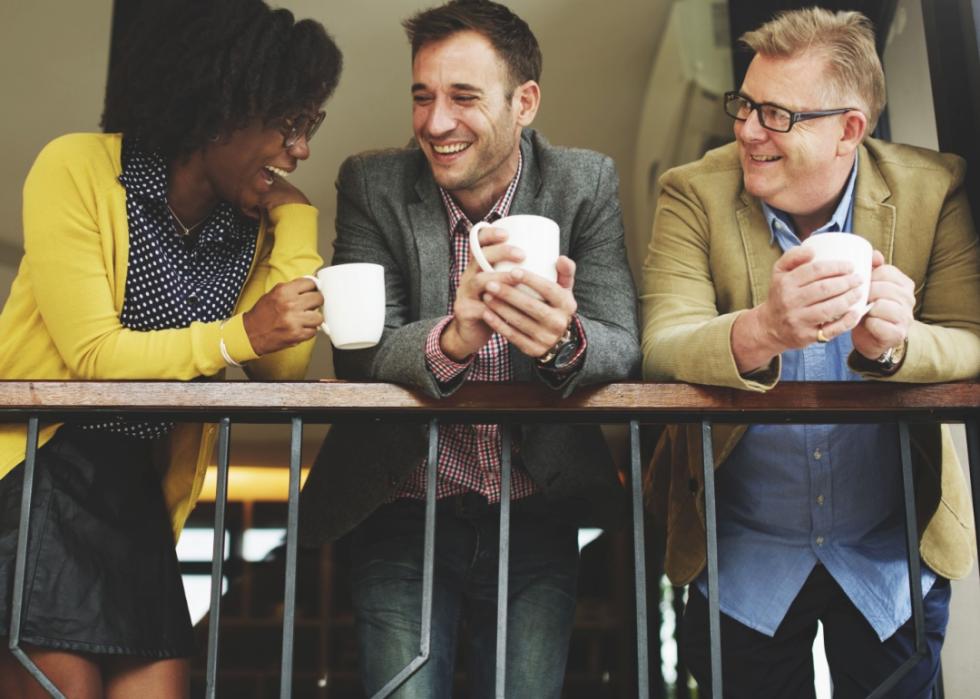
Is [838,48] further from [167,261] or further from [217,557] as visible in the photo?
[217,557]

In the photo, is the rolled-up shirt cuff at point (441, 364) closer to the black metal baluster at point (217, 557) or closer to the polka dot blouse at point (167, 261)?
the black metal baluster at point (217, 557)

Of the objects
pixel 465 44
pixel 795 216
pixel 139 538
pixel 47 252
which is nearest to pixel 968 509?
pixel 795 216

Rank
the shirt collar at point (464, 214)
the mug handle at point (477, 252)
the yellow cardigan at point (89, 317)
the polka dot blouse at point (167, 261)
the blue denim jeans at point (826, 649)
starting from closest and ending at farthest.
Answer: the mug handle at point (477, 252) → the yellow cardigan at point (89, 317) → the polka dot blouse at point (167, 261) → the blue denim jeans at point (826, 649) → the shirt collar at point (464, 214)

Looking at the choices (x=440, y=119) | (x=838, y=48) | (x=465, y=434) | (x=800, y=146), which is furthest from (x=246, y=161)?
(x=838, y=48)

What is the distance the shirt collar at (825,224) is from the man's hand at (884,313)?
0.38 meters

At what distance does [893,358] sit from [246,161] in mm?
1033

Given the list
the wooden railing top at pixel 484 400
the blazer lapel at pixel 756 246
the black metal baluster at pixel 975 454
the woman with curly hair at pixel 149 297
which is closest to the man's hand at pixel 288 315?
the woman with curly hair at pixel 149 297

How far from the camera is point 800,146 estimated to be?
6.05ft

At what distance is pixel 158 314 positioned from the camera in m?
1.72

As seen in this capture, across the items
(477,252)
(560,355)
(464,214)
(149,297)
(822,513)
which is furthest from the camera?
(464,214)

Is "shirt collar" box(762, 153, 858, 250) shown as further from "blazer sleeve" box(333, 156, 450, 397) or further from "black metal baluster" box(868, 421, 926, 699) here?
"blazer sleeve" box(333, 156, 450, 397)

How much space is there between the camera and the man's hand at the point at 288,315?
4.97 feet

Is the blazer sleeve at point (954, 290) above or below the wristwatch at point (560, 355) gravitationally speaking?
above

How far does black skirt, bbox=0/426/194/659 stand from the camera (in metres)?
1.56
